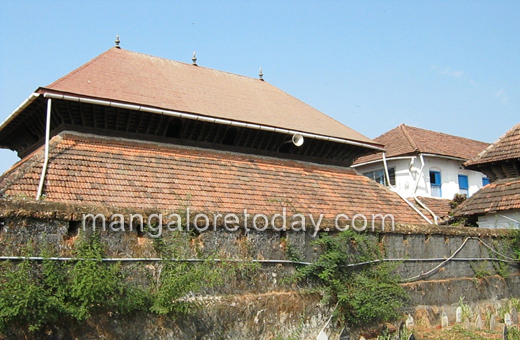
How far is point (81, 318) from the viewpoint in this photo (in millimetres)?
5320

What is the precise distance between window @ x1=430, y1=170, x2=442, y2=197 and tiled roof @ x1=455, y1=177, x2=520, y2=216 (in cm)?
727

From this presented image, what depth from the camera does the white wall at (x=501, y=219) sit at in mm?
12756

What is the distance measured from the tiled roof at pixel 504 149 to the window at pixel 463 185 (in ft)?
26.2

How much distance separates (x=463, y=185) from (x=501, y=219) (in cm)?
972

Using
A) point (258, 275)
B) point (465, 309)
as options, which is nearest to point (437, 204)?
point (465, 309)

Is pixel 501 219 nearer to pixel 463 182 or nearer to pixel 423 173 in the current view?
pixel 423 173

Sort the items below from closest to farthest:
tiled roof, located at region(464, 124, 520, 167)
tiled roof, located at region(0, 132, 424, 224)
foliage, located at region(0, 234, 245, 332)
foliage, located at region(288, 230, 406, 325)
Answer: foliage, located at region(0, 234, 245, 332) < foliage, located at region(288, 230, 406, 325) < tiled roof, located at region(0, 132, 424, 224) < tiled roof, located at region(464, 124, 520, 167)

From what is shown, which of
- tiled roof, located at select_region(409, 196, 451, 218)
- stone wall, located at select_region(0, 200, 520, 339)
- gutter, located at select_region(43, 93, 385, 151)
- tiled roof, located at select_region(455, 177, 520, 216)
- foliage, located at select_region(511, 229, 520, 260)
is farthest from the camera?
tiled roof, located at select_region(409, 196, 451, 218)

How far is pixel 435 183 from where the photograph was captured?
846 inches

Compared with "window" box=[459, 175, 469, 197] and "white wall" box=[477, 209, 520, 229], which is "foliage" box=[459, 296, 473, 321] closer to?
"white wall" box=[477, 209, 520, 229]

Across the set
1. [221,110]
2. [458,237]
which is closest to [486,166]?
[458,237]

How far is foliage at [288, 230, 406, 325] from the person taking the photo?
7524mm

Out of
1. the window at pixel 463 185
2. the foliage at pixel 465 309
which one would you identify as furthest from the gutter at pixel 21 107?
the window at pixel 463 185

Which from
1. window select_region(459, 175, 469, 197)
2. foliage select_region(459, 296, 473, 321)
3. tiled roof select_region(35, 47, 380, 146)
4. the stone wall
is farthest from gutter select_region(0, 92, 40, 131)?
window select_region(459, 175, 469, 197)
